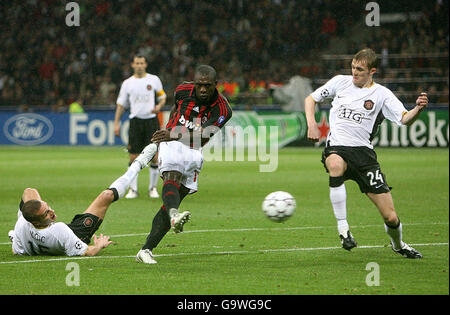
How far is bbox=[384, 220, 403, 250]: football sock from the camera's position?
806 cm

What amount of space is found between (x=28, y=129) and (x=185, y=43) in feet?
26.4

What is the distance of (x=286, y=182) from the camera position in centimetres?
1758

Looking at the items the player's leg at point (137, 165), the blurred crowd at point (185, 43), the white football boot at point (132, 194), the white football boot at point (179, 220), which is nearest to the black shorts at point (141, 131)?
the white football boot at point (132, 194)

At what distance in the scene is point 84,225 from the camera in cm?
844

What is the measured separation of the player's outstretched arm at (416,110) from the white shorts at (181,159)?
213cm

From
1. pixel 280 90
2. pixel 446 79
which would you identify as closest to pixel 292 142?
pixel 280 90

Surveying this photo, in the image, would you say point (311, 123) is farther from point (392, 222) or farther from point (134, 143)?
point (134, 143)

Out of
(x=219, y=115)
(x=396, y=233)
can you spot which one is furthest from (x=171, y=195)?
(x=396, y=233)

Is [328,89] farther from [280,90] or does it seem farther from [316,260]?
[280,90]

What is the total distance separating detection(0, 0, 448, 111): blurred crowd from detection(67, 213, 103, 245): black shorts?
74.3 ft

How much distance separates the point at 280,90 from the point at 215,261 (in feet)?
72.5

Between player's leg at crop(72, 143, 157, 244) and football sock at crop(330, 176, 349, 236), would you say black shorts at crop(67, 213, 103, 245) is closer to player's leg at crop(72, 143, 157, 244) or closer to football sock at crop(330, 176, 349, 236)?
player's leg at crop(72, 143, 157, 244)

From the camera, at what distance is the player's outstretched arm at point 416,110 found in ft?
25.2

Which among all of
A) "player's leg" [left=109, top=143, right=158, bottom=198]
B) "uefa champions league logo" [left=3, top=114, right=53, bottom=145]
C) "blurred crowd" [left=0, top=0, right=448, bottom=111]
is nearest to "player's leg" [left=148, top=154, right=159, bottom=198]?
"player's leg" [left=109, top=143, right=158, bottom=198]
